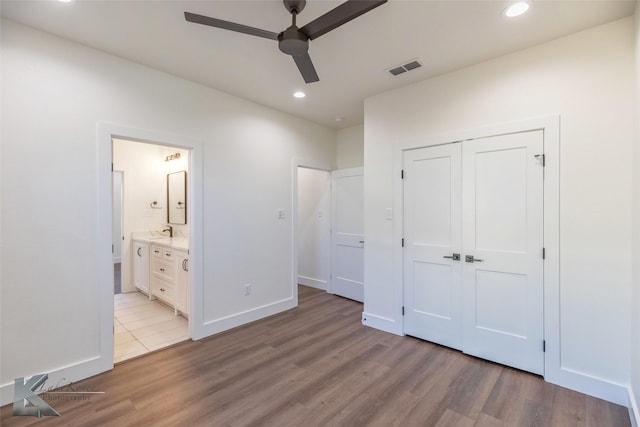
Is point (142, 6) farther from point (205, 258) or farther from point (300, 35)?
point (205, 258)

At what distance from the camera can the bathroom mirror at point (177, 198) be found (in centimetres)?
471

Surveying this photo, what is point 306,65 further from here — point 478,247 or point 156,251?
point 156,251

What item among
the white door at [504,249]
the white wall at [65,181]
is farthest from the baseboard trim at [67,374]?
the white door at [504,249]

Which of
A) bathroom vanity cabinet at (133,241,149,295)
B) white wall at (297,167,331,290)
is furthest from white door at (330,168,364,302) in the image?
bathroom vanity cabinet at (133,241,149,295)

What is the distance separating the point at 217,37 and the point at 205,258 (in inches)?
85.2

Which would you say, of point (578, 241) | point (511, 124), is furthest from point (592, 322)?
point (511, 124)

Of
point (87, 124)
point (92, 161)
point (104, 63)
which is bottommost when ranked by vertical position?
point (92, 161)

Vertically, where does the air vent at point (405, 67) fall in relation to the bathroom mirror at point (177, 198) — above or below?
above

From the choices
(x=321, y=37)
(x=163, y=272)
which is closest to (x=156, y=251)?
(x=163, y=272)

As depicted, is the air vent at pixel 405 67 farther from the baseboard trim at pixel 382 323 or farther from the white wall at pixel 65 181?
the baseboard trim at pixel 382 323

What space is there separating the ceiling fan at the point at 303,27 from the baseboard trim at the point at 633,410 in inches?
115

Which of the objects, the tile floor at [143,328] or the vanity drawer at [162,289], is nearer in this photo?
the tile floor at [143,328]

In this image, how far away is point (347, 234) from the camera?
4.61 meters

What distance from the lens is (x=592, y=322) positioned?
2209 millimetres
